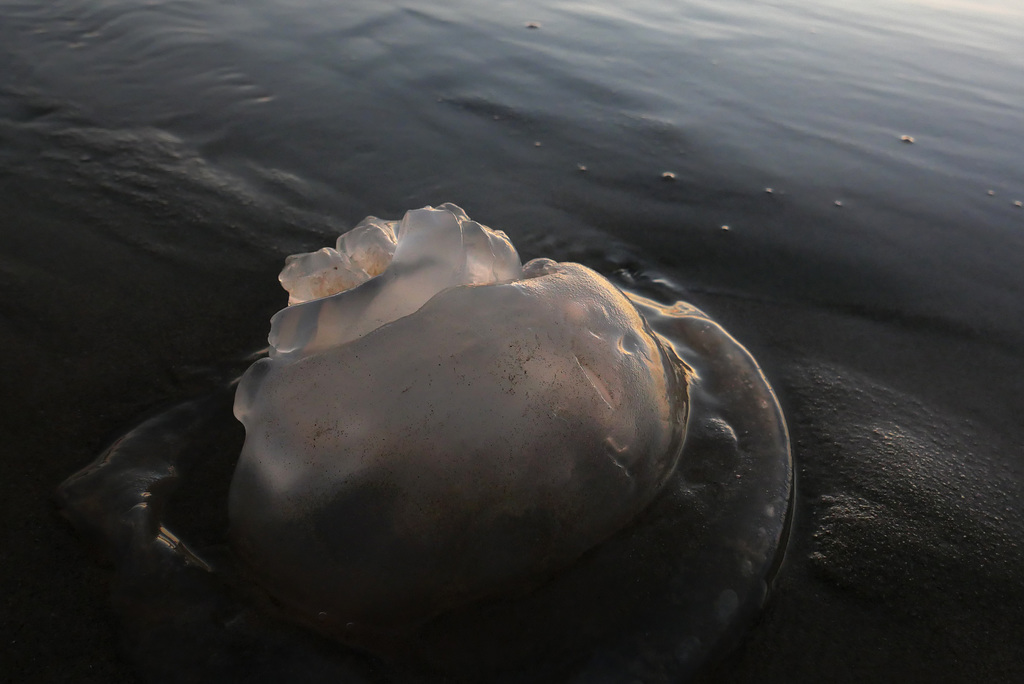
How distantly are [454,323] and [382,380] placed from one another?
0.18 metres

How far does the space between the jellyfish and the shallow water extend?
0.13 metres

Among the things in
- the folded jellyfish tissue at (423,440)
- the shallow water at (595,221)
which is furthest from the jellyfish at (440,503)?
the shallow water at (595,221)

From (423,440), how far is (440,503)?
0.12 metres

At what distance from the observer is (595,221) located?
283 centimetres

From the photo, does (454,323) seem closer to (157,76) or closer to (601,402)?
Result: (601,402)

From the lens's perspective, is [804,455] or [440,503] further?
[804,455]

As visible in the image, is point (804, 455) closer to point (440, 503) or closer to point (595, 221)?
point (440, 503)

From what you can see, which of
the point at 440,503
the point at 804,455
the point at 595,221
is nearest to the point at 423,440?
the point at 440,503

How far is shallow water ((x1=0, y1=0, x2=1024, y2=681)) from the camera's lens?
1505 millimetres

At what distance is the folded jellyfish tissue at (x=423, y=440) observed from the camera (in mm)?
1319

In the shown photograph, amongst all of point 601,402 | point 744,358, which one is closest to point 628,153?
point 744,358

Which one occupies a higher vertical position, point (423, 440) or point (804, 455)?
point (423, 440)

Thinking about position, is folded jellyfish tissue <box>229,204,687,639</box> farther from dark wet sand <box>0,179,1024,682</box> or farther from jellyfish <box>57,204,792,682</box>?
dark wet sand <box>0,179,1024,682</box>

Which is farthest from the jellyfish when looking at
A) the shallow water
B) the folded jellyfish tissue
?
the shallow water
